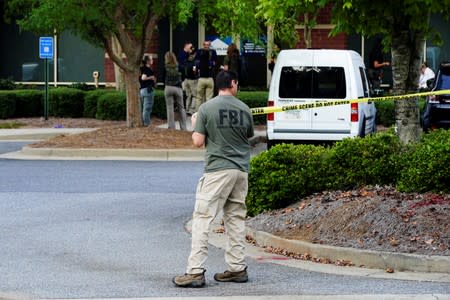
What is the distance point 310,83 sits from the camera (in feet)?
69.4

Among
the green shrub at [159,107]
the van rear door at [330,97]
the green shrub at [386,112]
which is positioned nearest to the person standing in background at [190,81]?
the green shrub at [159,107]

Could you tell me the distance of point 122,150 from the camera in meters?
21.3

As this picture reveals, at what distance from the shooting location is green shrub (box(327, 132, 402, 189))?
12430 mm

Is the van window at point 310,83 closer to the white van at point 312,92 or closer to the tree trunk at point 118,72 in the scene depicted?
the white van at point 312,92

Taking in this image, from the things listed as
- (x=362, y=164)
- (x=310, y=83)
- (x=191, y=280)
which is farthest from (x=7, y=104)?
(x=191, y=280)

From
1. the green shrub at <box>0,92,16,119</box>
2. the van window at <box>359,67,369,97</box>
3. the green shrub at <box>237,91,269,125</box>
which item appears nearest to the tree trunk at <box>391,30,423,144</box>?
the van window at <box>359,67,369,97</box>

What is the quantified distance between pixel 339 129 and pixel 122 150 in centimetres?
400

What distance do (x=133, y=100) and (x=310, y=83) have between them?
13.9 ft

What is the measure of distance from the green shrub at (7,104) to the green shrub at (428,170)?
19.1 meters

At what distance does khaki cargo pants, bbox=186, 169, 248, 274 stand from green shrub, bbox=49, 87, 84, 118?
2107cm

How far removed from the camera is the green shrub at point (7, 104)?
1164 inches

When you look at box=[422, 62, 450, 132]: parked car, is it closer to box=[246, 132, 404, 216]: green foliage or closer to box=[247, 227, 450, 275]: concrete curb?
box=[246, 132, 404, 216]: green foliage

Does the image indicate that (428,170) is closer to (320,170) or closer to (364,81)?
(320,170)

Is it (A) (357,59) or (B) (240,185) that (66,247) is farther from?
(A) (357,59)
